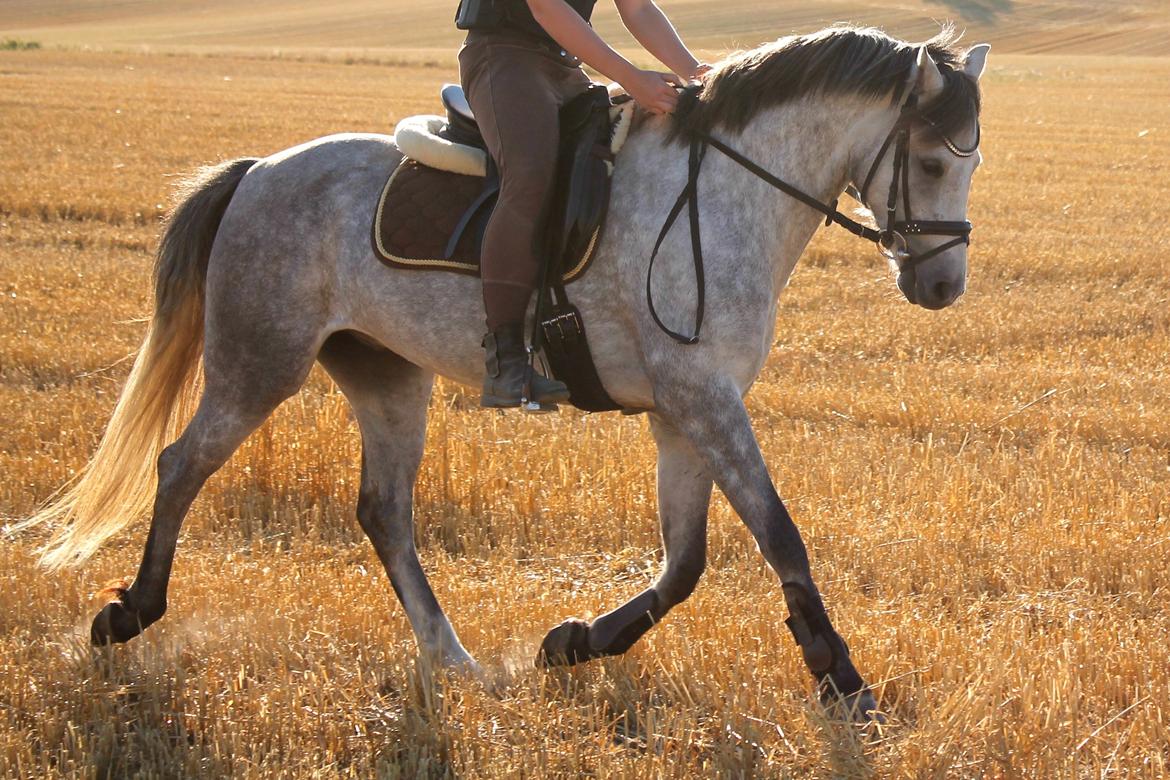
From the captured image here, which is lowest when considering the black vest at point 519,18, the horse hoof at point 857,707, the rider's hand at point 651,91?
the horse hoof at point 857,707

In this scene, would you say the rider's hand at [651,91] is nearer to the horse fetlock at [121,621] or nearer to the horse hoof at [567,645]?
the horse hoof at [567,645]

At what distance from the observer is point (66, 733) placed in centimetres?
430

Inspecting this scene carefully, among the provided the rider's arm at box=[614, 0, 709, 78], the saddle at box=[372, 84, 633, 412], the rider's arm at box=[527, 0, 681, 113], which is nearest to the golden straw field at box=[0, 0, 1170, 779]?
the saddle at box=[372, 84, 633, 412]

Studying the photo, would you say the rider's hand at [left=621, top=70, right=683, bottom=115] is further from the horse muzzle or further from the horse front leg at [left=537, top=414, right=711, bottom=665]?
the horse front leg at [left=537, top=414, right=711, bottom=665]

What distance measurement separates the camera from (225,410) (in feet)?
17.3

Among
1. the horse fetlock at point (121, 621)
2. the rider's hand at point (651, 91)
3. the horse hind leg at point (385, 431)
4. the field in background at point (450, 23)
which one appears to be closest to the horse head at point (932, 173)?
the rider's hand at point (651, 91)

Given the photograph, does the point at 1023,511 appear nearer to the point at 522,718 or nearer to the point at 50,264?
the point at 522,718

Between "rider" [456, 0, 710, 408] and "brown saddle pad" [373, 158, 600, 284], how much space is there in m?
0.22

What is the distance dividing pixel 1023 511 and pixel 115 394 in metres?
5.73

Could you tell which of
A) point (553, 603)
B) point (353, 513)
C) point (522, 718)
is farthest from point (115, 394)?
point (522, 718)

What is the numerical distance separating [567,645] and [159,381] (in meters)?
2.13

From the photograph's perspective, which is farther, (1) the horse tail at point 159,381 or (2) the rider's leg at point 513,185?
(1) the horse tail at point 159,381

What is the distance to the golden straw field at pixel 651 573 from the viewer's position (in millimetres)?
4223

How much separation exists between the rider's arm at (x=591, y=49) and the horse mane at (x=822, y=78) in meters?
0.13
